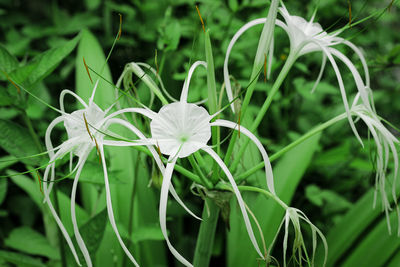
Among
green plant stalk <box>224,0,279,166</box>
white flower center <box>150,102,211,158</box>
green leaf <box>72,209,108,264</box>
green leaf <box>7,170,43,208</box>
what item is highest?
green plant stalk <box>224,0,279,166</box>

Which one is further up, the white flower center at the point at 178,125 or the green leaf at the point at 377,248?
the white flower center at the point at 178,125

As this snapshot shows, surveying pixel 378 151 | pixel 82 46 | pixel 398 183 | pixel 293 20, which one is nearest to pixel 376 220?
pixel 398 183

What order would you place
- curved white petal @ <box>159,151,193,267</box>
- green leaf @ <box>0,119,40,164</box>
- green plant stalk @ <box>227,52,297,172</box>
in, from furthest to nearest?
green leaf @ <box>0,119,40,164</box> < green plant stalk @ <box>227,52,297,172</box> < curved white petal @ <box>159,151,193,267</box>

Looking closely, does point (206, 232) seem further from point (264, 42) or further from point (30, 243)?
point (30, 243)

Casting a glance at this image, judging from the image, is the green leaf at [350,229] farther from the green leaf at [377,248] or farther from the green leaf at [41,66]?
the green leaf at [41,66]

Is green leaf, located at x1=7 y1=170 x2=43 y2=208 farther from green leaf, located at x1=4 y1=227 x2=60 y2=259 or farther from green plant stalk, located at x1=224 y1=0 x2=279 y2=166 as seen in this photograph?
green plant stalk, located at x1=224 y1=0 x2=279 y2=166

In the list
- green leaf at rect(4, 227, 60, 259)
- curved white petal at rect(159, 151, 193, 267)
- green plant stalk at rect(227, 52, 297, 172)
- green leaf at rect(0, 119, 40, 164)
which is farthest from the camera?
green leaf at rect(4, 227, 60, 259)

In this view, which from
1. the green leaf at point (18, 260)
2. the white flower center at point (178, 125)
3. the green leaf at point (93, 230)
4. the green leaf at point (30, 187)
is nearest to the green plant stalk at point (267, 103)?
the white flower center at point (178, 125)

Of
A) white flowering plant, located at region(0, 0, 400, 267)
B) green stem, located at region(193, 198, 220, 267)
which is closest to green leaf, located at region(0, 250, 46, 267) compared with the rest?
white flowering plant, located at region(0, 0, 400, 267)
